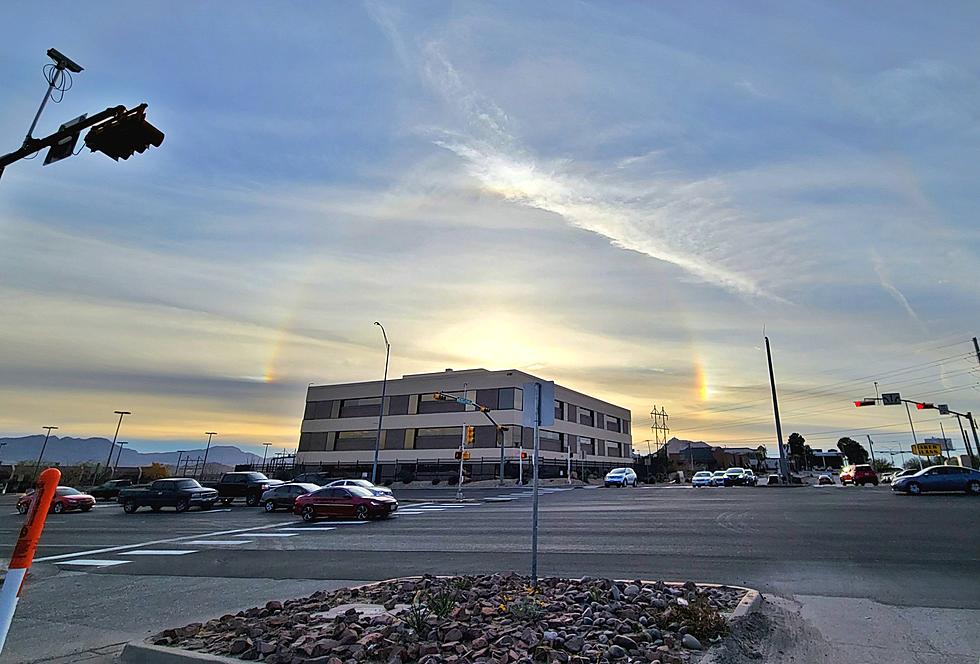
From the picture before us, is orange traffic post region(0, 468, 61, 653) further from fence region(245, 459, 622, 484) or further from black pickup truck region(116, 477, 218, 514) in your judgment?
fence region(245, 459, 622, 484)

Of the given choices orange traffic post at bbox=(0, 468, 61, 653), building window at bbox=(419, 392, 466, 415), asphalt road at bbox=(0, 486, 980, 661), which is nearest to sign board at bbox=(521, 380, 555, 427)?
asphalt road at bbox=(0, 486, 980, 661)

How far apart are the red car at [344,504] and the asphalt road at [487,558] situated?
1654 mm

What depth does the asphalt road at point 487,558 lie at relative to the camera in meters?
7.64

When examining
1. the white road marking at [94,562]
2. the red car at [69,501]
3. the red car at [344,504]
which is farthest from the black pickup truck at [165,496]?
the white road marking at [94,562]

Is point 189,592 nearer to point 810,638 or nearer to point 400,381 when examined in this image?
point 810,638

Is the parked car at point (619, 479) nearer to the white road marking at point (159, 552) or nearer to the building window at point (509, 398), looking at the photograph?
the building window at point (509, 398)

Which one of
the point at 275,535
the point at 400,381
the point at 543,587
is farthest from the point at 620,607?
the point at 400,381

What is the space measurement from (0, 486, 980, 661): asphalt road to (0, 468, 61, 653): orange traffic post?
311 centimetres

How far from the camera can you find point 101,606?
8.50m

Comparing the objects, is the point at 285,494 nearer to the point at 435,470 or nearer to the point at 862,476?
the point at 435,470

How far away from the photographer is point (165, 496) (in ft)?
93.4

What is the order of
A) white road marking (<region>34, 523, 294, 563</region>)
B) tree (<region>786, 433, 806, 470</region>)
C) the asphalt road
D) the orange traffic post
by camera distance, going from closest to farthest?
1. the orange traffic post
2. the asphalt road
3. white road marking (<region>34, 523, 294, 563</region>)
4. tree (<region>786, 433, 806, 470</region>)

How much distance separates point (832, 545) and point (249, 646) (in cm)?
1196

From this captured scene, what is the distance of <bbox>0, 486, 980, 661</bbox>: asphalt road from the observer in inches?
301
